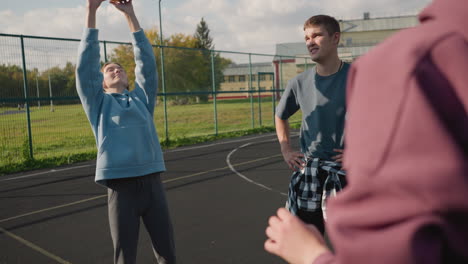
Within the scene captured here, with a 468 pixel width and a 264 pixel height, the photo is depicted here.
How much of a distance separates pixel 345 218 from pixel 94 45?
8.57 ft

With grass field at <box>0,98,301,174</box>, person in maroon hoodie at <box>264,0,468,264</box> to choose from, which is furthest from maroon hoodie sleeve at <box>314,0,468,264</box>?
grass field at <box>0,98,301,174</box>

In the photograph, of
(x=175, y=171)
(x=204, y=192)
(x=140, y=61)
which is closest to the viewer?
(x=140, y=61)

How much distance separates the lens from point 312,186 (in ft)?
9.63

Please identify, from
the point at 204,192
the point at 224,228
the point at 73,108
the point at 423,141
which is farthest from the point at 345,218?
the point at 73,108

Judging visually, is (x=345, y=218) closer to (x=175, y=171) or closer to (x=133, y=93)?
(x=133, y=93)

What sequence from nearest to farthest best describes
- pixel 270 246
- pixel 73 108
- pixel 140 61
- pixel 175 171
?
1. pixel 270 246
2. pixel 140 61
3. pixel 175 171
4. pixel 73 108

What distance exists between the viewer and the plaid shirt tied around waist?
2850 millimetres

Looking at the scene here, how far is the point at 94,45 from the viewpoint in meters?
2.79

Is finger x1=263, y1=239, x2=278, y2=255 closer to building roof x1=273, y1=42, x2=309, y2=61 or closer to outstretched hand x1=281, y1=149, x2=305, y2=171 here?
outstretched hand x1=281, y1=149, x2=305, y2=171

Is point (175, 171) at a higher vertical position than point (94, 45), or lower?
lower

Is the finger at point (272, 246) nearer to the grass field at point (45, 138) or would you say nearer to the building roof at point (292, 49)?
the grass field at point (45, 138)

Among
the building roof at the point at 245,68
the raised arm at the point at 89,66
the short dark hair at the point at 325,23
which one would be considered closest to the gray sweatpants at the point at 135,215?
the raised arm at the point at 89,66

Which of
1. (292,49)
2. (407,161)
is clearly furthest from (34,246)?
(292,49)

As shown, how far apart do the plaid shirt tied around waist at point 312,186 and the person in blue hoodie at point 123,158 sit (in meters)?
1.00
